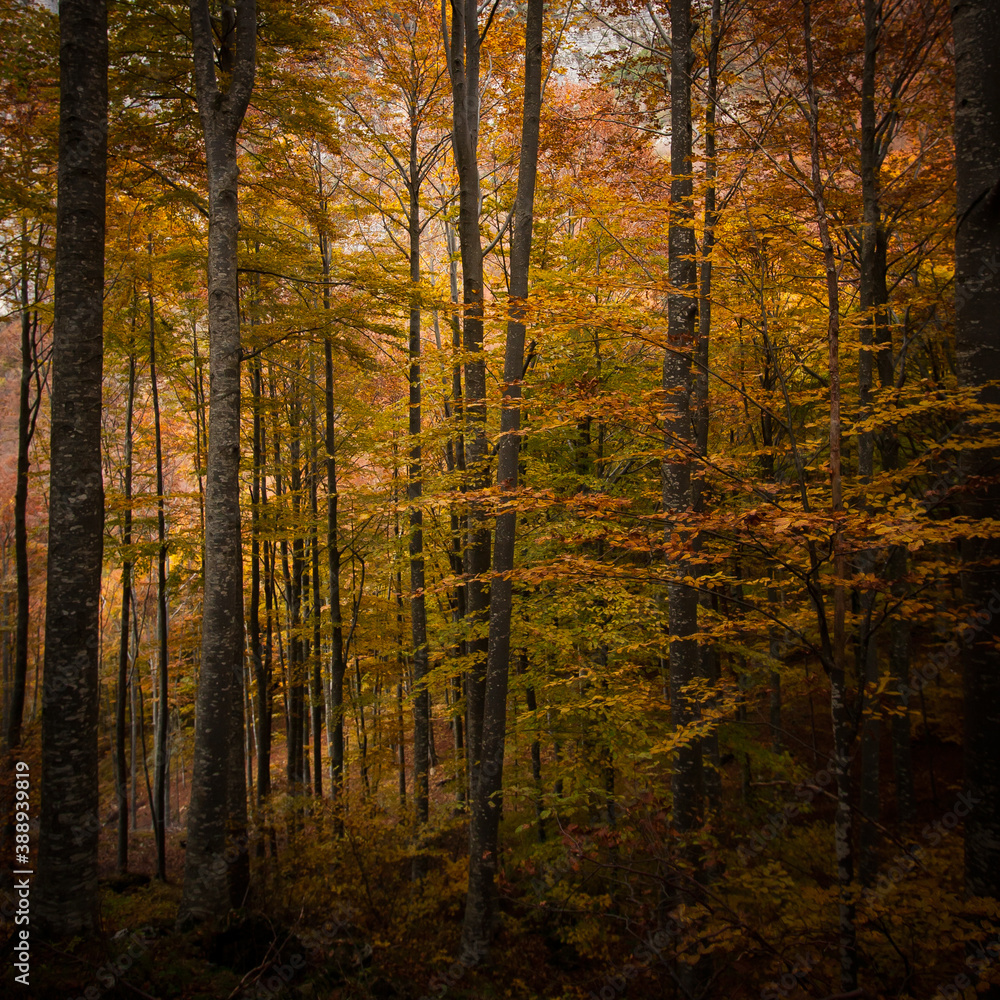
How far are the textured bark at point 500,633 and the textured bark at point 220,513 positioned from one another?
2.53m

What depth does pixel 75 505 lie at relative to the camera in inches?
177

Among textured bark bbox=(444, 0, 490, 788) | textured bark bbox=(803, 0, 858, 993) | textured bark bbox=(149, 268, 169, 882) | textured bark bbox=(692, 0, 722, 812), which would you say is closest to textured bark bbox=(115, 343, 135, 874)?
textured bark bbox=(149, 268, 169, 882)

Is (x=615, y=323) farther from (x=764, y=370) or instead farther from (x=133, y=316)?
(x=133, y=316)

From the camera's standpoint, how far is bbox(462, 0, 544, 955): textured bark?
6355 mm

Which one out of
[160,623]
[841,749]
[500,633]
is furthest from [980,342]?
[160,623]

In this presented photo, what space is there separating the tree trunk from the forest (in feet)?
0.18

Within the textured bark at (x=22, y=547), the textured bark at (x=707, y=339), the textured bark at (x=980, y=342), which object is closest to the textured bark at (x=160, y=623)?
the textured bark at (x=22, y=547)

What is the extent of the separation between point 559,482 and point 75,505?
6.36 metres

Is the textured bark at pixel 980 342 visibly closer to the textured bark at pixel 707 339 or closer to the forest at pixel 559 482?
the forest at pixel 559 482

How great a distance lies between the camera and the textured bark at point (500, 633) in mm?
6355

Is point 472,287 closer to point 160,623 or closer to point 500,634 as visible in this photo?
point 500,634

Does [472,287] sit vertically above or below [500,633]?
above

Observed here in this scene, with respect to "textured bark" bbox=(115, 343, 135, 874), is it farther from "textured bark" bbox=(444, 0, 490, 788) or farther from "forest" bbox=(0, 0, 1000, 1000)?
"textured bark" bbox=(444, 0, 490, 788)

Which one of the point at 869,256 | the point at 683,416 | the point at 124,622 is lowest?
the point at 124,622
